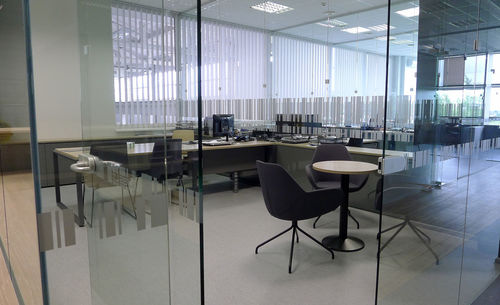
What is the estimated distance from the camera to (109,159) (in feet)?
4.60

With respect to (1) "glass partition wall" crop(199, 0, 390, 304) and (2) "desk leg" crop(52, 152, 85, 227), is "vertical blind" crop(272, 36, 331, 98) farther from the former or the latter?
(2) "desk leg" crop(52, 152, 85, 227)

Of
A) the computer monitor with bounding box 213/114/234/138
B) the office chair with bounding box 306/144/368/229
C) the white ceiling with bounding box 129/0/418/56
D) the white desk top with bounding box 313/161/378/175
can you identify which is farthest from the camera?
the white ceiling with bounding box 129/0/418/56

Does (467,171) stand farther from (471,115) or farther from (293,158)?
(293,158)

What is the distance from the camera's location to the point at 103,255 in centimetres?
149

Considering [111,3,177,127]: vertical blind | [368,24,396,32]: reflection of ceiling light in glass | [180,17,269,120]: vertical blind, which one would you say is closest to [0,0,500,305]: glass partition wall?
[111,3,177,127]: vertical blind

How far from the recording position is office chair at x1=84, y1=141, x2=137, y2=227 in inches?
52.1

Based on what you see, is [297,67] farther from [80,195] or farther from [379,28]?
[80,195]

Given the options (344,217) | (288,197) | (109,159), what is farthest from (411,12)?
(344,217)

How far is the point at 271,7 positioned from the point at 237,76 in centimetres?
160

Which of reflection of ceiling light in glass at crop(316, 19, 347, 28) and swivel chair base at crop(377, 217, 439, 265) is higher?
reflection of ceiling light in glass at crop(316, 19, 347, 28)

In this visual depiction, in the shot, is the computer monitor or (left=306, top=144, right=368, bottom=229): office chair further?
the computer monitor

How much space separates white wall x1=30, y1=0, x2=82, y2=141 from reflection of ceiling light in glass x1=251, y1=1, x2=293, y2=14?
5673mm

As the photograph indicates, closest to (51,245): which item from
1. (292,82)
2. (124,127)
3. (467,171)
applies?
(124,127)

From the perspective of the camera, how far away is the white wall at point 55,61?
114cm
